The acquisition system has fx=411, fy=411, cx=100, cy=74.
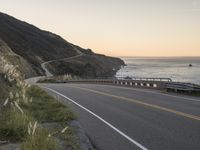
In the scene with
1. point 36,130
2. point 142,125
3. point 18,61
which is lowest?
point 142,125

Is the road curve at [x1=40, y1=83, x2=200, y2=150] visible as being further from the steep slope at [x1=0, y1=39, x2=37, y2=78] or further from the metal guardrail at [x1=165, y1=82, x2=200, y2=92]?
the steep slope at [x1=0, y1=39, x2=37, y2=78]

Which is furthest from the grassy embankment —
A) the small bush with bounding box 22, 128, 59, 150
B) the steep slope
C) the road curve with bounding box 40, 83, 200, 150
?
the steep slope

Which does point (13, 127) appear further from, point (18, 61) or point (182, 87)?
point (18, 61)

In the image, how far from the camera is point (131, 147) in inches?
393

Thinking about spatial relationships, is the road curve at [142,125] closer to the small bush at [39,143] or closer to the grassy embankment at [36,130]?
the grassy embankment at [36,130]

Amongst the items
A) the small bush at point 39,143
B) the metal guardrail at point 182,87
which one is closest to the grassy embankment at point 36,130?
the small bush at point 39,143

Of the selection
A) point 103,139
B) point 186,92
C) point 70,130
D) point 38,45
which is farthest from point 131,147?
point 38,45

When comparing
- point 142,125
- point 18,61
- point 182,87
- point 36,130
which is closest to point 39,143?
point 36,130

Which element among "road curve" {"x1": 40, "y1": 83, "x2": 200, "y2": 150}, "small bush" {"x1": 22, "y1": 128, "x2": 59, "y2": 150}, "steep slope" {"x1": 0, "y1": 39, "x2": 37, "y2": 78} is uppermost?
"steep slope" {"x1": 0, "y1": 39, "x2": 37, "y2": 78}

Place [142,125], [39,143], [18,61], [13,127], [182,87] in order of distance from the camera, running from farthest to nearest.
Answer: [18,61]
[182,87]
[142,125]
[13,127]
[39,143]

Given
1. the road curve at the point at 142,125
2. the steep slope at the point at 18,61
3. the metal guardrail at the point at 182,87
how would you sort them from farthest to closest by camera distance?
the steep slope at the point at 18,61 < the metal guardrail at the point at 182,87 < the road curve at the point at 142,125

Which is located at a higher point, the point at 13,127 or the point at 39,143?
the point at 13,127

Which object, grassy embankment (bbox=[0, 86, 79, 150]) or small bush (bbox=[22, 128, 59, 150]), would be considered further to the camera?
grassy embankment (bbox=[0, 86, 79, 150])

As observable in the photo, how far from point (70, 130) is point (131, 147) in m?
2.10
